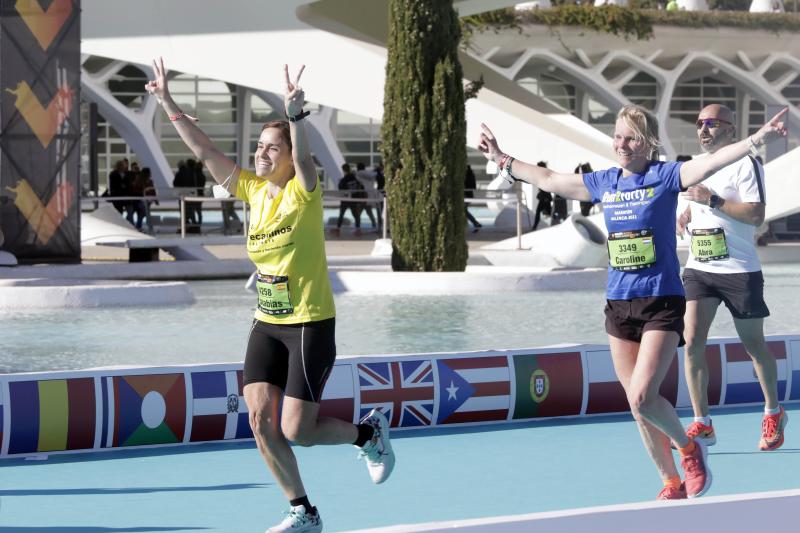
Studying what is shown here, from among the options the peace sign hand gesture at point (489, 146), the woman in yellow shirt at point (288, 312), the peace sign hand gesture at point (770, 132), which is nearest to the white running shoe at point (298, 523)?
the woman in yellow shirt at point (288, 312)

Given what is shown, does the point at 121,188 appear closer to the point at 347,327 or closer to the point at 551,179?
the point at 347,327

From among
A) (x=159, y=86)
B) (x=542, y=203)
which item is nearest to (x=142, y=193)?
(x=542, y=203)

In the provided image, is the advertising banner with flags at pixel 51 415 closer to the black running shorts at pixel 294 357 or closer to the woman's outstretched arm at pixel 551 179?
the black running shorts at pixel 294 357

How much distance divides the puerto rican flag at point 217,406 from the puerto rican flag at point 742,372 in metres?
3.04

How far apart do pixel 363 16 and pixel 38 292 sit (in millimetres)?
18059

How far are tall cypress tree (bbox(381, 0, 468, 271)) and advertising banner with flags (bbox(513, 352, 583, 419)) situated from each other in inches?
376

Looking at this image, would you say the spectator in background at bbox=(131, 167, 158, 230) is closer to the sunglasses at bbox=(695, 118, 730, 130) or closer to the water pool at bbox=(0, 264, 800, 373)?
the water pool at bbox=(0, 264, 800, 373)

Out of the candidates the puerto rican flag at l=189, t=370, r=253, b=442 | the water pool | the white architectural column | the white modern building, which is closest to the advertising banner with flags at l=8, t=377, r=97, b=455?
the puerto rican flag at l=189, t=370, r=253, b=442

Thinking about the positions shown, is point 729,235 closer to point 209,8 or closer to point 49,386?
point 49,386

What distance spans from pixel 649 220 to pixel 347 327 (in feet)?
26.0

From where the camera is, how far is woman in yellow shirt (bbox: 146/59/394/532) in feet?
18.3

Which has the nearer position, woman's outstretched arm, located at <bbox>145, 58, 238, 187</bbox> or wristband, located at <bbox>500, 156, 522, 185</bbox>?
woman's outstretched arm, located at <bbox>145, 58, 238, 187</bbox>

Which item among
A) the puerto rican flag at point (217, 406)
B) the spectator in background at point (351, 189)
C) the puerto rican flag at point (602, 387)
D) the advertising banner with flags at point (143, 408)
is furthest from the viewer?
the spectator in background at point (351, 189)

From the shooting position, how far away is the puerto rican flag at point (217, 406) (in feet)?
26.1
